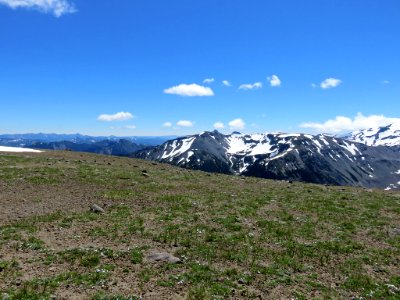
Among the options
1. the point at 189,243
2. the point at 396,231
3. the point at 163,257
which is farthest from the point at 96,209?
the point at 396,231

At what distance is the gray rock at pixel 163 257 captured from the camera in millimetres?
19844

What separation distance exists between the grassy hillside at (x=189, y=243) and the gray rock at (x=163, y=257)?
0.30 meters

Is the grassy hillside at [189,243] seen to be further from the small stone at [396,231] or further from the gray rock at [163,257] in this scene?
the gray rock at [163,257]

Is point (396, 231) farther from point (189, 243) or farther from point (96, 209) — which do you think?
point (96, 209)

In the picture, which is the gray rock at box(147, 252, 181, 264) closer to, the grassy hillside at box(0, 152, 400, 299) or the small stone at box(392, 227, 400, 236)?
the grassy hillside at box(0, 152, 400, 299)

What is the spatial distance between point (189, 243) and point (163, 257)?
9.84ft

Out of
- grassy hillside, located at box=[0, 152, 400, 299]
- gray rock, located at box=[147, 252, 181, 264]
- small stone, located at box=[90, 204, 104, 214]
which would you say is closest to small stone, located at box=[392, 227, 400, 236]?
grassy hillside, located at box=[0, 152, 400, 299]

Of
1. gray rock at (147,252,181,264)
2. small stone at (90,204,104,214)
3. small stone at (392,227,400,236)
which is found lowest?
gray rock at (147,252,181,264)

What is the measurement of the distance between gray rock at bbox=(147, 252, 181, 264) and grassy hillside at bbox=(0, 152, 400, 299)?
303 millimetres

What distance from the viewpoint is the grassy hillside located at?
17203 millimetres

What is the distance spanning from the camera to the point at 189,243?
898 inches

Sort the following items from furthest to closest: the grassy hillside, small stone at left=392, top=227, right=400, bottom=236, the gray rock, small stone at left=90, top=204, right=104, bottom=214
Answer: small stone at left=90, top=204, right=104, bottom=214 < small stone at left=392, top=227, right=400, bottom=236 < the gray rock < the grassy hillside

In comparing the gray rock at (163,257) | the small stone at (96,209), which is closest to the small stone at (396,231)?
the gray rock at (163,257)

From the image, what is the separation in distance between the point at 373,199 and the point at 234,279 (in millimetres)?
30817
